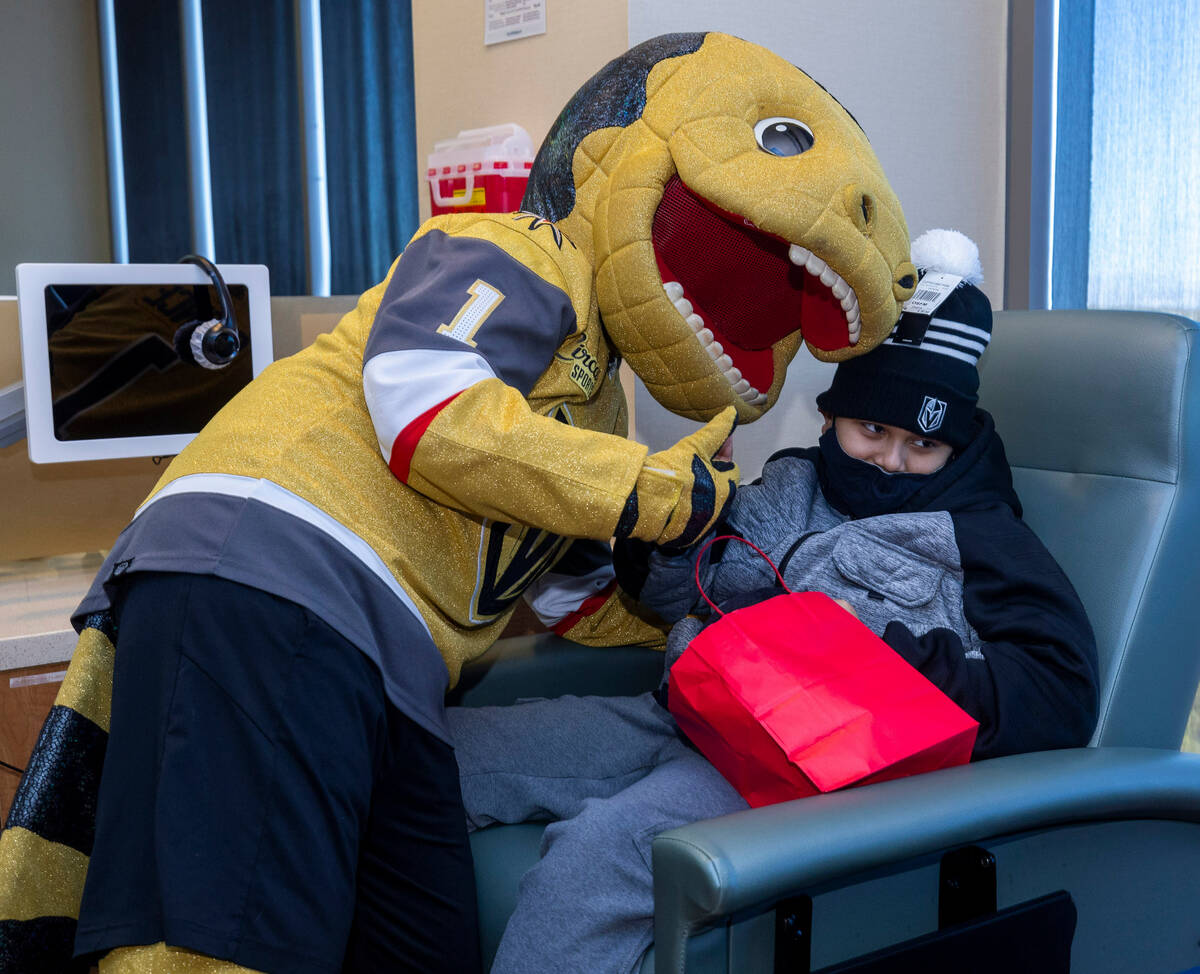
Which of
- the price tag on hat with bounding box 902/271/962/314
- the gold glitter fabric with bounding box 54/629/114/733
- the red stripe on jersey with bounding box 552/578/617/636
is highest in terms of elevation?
the price tag on hat with bounding box 902/271/962/314

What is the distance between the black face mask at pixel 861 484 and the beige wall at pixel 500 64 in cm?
64

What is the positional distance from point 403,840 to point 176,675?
0.93 feet

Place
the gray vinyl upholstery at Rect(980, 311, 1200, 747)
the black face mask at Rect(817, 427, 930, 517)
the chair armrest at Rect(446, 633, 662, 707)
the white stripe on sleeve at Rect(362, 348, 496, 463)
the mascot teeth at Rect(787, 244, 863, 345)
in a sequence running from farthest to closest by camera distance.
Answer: the chair armrest at Rect(446, 633, 662, 707) → the black face mask at Rect(817, 427, 930, 517) → the gray vinyl upholstery at Rect(980, 311, 1200, 747) → the mascot teeth at Rect(787, 244, 863, 345) → the white stripe on sleeve at Rect(362, 348, 496, 463)

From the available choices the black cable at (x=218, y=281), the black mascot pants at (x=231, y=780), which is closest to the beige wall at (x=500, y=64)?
the black cable at (x=218, y=281)

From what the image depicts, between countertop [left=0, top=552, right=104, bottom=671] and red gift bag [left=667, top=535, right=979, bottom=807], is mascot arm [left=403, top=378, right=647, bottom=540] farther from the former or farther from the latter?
countertop [left=0, top=552, right=104, bottom=671]

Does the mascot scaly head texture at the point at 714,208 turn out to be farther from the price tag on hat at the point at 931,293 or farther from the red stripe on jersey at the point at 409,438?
the red stripe on jersey at the point at 409,438

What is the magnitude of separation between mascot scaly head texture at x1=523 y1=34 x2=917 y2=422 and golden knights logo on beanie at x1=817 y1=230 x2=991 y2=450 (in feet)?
0.41

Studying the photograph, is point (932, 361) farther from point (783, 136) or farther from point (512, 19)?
point (512, 19)

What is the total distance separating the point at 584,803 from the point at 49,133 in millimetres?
5296

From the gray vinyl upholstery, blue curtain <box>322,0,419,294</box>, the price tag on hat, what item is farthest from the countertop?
blue curtain <box>322,0,419,294</box>

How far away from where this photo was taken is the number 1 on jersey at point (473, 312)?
0.96 metres

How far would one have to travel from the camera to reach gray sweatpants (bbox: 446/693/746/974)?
1013 millimetres

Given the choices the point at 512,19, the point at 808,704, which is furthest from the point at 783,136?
the point at 512,19

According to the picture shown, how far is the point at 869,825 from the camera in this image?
0.88 meters
